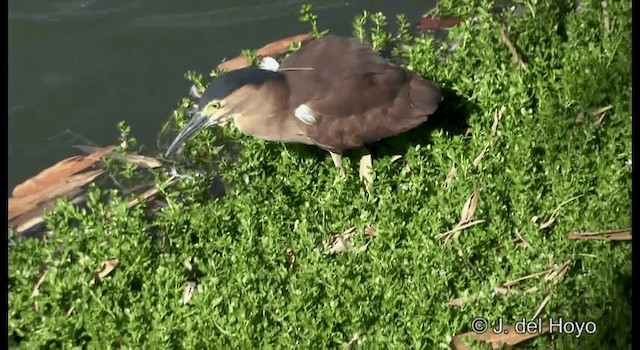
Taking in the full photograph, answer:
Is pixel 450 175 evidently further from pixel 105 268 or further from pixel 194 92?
pixel 105 268

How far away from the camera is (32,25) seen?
12.5ft

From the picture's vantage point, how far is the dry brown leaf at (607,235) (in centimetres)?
303

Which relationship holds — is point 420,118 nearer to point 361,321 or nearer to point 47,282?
point 361,321

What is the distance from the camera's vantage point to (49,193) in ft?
11.0

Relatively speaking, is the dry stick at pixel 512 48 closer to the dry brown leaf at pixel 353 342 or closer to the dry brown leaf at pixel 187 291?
the dry brown leaf at pixel 353 342

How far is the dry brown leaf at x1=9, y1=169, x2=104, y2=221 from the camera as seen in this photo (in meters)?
3.29

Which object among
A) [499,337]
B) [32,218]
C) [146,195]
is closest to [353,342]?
[499,337]

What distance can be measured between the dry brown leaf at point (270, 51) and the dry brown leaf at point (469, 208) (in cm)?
122

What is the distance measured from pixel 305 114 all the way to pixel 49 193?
1.13 metres

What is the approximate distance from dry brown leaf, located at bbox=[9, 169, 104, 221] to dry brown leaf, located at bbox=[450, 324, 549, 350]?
1.66 metres

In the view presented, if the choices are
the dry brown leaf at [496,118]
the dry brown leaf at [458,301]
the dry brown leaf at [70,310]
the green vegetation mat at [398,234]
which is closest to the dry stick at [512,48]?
the green vegetation mat at [398,234]

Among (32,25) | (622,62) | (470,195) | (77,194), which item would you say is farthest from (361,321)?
(32,25)

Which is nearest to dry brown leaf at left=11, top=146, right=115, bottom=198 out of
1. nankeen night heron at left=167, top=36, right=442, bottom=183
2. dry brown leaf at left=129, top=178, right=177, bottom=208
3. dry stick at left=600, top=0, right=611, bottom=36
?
dry brown leaf at left=129, top=178, right=177, bottom=208

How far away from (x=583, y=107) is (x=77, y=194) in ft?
7.06
